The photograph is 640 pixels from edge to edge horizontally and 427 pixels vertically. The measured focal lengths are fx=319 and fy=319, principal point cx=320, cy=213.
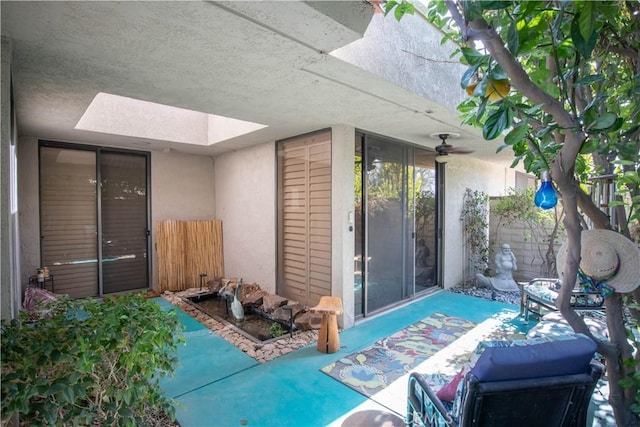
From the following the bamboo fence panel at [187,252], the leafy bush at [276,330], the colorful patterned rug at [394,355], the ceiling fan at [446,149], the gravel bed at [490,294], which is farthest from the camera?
the bamboo fence panel at [187,252]

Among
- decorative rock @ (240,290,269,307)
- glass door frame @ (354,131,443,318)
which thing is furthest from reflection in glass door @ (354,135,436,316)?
decorative rock @ (240,290,269,307)

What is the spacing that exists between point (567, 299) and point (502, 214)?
245 inches

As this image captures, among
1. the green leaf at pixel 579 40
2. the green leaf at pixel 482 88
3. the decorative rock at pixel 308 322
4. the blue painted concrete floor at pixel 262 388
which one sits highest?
the green leaf at pixel 579 40

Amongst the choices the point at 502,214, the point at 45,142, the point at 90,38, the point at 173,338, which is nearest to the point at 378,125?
the point at 90,38

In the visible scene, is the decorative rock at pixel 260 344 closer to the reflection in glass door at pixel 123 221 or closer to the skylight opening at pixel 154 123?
the reflection in glass door at pixel 123 221

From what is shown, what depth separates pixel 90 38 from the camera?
2084 millimetres

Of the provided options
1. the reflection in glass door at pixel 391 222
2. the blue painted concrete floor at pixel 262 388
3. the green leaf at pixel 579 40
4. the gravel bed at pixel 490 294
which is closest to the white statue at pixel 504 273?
the gravel bed at pixel 490 294

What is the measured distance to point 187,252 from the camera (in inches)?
255

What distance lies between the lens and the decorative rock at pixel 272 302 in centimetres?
477

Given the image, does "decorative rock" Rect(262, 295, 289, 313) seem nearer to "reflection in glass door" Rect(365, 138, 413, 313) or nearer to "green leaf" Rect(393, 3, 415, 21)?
"reflection in glass door" Rect(365, 138, 413, 313)

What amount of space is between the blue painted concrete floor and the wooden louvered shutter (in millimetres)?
1004

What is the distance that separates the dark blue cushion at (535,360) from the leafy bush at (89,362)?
1.74 m

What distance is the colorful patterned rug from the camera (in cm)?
304

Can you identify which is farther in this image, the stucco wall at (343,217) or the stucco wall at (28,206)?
the stucco wall at (28,206)
